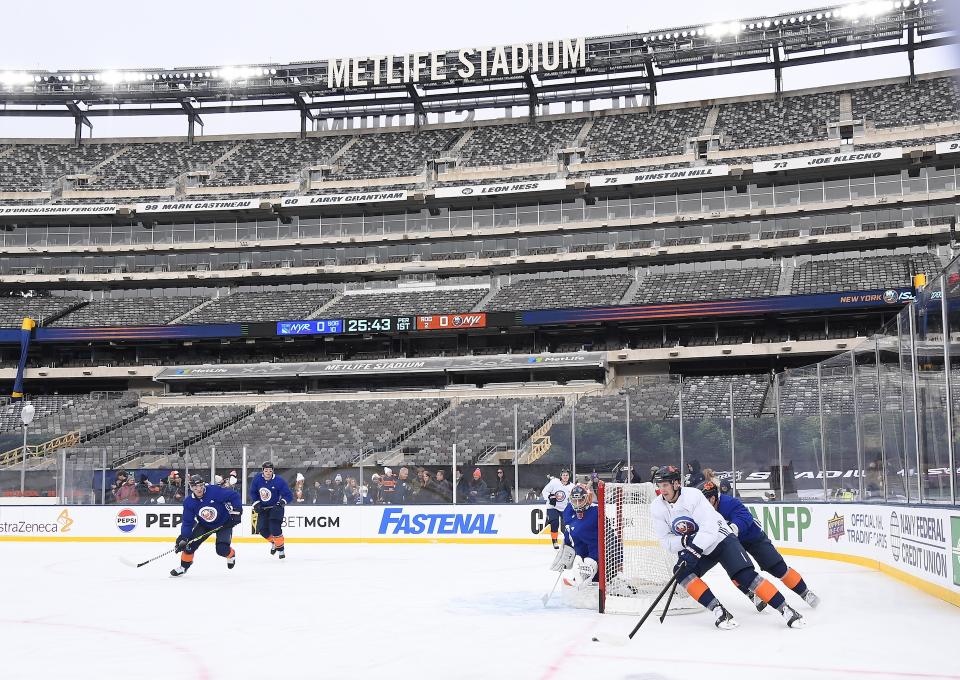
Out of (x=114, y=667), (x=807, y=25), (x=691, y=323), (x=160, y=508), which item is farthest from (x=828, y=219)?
(x=114, y=667)

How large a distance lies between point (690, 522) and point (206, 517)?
9747 mm

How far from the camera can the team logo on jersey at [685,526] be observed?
9.63 metres

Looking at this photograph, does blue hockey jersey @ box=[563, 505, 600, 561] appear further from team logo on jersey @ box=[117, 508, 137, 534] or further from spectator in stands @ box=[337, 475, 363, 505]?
team logo on jersey @ box=[117, 508, 137, 534]

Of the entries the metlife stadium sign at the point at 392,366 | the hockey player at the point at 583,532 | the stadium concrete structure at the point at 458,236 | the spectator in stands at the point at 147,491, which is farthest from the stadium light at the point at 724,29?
the hockey player at the point at 583,532

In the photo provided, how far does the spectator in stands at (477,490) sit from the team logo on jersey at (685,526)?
15325mm

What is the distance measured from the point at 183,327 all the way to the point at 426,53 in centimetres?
2109

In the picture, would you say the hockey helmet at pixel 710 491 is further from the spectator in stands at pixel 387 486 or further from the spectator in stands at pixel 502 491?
the spectator in stands at pixel 387 486

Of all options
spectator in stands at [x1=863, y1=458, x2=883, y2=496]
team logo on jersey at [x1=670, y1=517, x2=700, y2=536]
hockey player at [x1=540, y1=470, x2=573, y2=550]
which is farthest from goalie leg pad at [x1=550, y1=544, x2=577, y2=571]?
spectator in stands at [x1=863, y1=458, x2=883, y2=496]

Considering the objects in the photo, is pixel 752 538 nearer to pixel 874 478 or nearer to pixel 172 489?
pixel 874 478

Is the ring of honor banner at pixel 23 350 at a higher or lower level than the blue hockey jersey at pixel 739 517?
higher

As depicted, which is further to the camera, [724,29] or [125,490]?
[724,29]

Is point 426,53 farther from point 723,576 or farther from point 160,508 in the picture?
point 723,576

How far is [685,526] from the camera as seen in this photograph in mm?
9625

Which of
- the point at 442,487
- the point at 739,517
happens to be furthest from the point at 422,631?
the point at 442,487
